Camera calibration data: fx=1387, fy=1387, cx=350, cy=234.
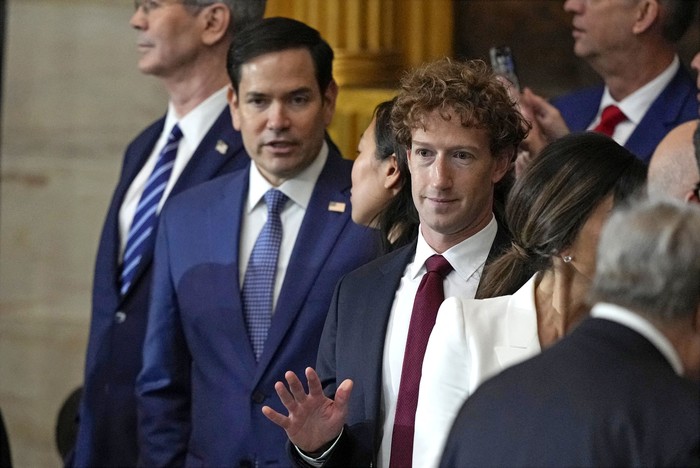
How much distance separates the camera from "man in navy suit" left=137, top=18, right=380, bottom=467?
401 cm

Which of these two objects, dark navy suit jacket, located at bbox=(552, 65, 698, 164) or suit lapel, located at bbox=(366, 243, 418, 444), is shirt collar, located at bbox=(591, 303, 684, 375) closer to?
suit lapel, located at bbox=(366, 243, 418, 444)

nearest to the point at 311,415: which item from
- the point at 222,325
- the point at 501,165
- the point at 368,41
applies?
the point at 501,165

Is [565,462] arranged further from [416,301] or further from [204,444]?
[204,444]

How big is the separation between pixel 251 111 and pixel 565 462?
231cm

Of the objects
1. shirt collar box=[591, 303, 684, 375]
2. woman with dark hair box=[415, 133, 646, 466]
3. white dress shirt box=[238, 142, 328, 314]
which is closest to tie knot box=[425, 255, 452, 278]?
woman with dark hair box=[415, 133, 646, 466]

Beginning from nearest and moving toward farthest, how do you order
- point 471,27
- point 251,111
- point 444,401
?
point 444,401 < point 251,111 < point 471,27

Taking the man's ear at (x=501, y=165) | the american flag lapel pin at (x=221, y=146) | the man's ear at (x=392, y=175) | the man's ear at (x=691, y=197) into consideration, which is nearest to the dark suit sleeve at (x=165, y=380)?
the american flag lapel pin at (x=221, y=146)

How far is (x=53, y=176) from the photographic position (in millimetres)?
7145

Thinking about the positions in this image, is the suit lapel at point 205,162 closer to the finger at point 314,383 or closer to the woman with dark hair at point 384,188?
the woman with dark hair at point 384,188

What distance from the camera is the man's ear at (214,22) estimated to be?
5.18m

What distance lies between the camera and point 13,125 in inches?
282

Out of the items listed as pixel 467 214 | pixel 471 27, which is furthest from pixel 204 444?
pixel 471 27

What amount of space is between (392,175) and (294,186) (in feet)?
1.64

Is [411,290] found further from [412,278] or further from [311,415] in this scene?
[311,415]
